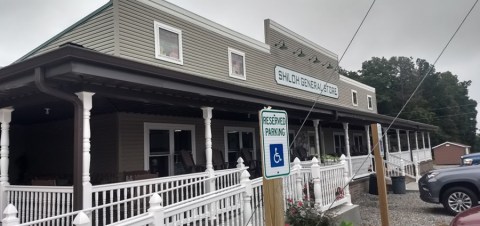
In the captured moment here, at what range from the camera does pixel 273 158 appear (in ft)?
10.9

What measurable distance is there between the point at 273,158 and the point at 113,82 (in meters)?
3.47

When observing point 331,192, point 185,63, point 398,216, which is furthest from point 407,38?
point 185,63

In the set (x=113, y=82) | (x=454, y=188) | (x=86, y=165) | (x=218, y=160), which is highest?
(x=113, y=82)

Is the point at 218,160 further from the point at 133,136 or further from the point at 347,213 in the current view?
the point at 347,213

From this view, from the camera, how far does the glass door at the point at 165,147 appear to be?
970 cm

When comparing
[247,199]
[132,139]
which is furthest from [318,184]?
[132,139]

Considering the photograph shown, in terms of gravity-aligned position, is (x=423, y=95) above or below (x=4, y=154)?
above

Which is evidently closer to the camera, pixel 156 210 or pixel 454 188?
pixel 156 210

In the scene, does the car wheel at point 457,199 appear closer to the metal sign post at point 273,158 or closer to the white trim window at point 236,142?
the white trim window at point 236,142

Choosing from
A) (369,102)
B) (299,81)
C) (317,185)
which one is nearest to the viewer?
(317,185)

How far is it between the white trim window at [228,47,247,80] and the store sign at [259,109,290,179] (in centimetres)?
925

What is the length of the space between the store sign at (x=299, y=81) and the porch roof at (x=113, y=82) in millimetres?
6836

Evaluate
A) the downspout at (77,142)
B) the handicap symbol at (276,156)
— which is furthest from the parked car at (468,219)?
the downspout at (77,142)

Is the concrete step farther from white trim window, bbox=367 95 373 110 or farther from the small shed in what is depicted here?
the small shed
